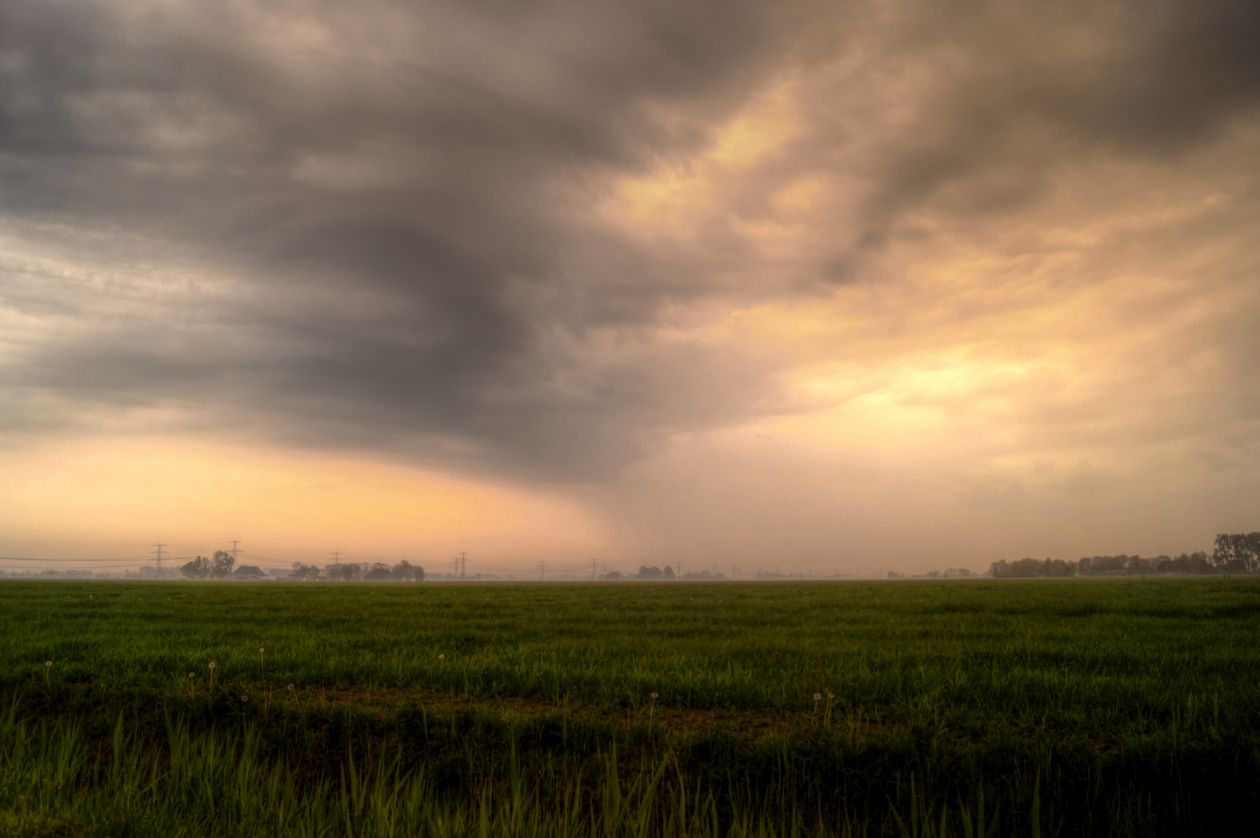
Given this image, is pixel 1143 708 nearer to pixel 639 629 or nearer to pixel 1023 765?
pixel 1023 765

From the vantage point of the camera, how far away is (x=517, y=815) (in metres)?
5.30

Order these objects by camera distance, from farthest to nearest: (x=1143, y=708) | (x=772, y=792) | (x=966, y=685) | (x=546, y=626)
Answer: (x=546, y=626) → (x=966, y=685) → (x=1143, y=708) → (x=772, y=792)

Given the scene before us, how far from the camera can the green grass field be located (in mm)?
6012

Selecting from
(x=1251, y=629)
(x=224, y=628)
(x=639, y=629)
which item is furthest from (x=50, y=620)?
(x=1251, y=629)

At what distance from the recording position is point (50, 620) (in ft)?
73.6

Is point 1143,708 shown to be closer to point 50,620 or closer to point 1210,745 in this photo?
point 1210,745

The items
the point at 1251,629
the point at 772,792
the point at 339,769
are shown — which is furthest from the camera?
the point at 1251,629

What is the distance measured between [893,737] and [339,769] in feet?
20.3

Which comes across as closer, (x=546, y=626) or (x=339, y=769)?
(x=339, y=769)

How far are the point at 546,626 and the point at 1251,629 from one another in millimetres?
19169

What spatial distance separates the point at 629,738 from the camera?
7906 millimetres

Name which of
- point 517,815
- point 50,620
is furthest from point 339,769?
point 50,620

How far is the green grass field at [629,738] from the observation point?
237 inches

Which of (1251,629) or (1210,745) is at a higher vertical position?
(1210,745)
